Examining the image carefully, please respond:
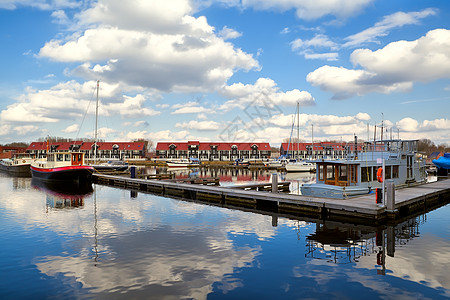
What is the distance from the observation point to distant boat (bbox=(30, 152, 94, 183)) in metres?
43.8

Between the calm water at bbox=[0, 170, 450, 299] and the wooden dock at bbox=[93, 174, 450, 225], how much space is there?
106cm

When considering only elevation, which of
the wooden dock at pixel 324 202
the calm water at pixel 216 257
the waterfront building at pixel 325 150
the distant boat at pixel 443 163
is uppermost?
the waterfront building at pixel 325 150

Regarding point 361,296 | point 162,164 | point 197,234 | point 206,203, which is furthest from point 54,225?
point 162,164

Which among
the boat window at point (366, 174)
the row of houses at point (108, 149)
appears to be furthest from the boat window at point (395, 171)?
the row of houses at point (108, 149)

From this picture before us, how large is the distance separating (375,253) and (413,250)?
2.04m

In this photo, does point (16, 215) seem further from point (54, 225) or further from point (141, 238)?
point (141, 238)

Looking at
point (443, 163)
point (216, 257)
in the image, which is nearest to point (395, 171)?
point (216, 257)

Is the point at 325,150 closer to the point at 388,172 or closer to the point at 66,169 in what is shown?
the point at 388,172

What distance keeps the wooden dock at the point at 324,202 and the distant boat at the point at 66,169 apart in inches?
690

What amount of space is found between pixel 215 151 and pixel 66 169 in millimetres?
83894

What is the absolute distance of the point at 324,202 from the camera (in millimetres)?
19922

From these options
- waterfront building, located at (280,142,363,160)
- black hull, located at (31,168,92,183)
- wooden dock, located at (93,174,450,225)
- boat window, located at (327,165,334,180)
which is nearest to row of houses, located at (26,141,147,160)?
waterfront building, located at (280,142,363,160)

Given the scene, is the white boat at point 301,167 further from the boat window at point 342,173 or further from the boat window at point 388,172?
the boat window at point 342,173

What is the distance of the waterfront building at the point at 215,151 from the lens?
124 meters
